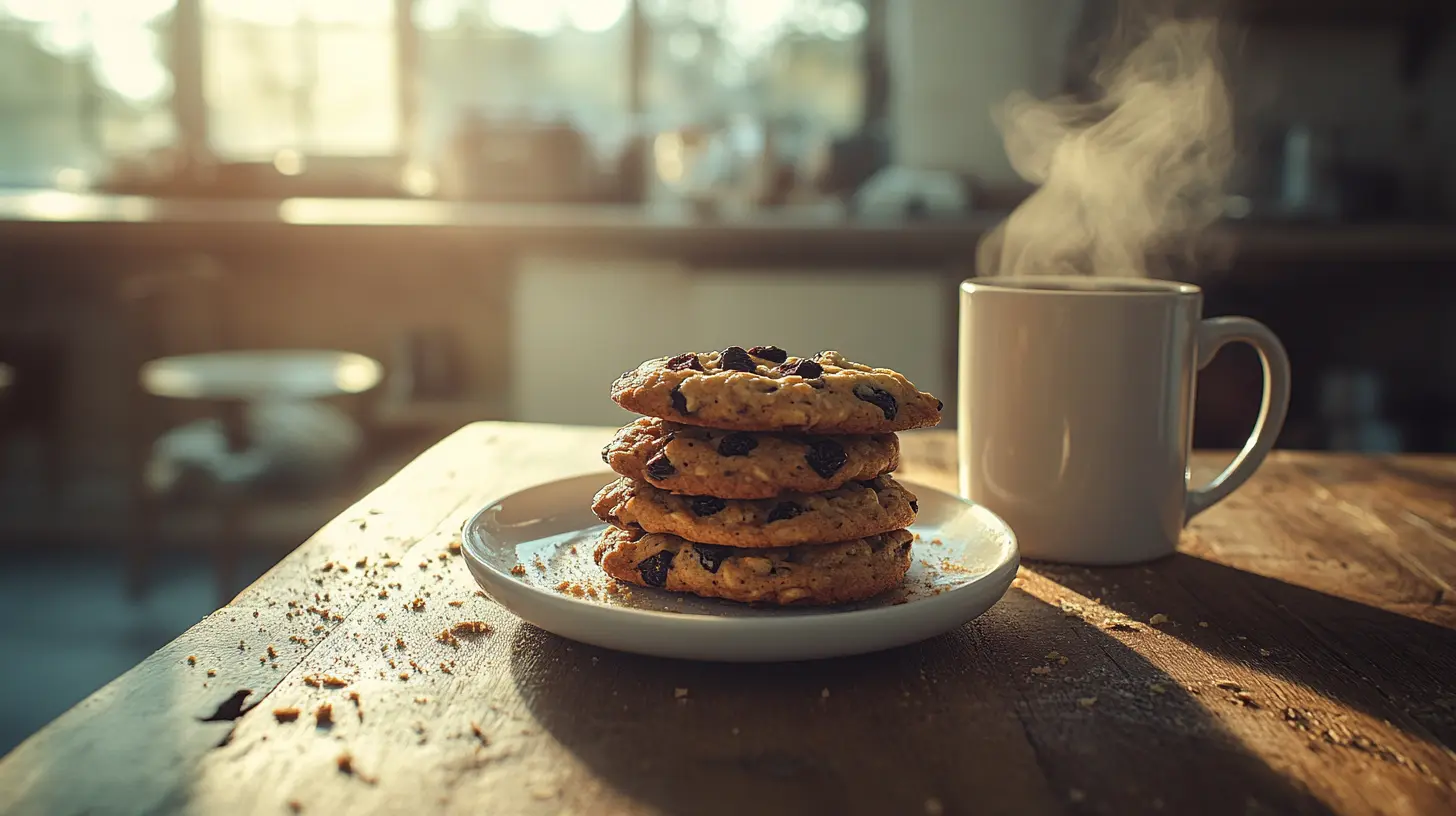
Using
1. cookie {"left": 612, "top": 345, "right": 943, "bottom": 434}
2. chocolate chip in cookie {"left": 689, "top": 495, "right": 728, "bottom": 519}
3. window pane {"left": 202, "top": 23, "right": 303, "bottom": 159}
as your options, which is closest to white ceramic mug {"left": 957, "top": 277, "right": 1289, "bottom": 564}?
cookie {"left": 612, "top": 345, "right": 943, "bottom": 434}

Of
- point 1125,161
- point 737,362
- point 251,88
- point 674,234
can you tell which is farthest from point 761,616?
point 251,88

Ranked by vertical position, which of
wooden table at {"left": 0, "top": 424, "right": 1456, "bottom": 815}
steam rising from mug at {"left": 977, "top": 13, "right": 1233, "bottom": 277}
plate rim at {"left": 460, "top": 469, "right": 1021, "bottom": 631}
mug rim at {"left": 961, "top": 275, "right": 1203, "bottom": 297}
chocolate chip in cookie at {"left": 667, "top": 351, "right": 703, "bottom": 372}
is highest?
steam rising from mug at {"left": 977, "top": 13, "right": 1233, "bottom": 277}

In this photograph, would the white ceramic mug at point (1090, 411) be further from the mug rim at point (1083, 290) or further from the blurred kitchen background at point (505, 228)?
the blurred kitchen background at point (505, 228)

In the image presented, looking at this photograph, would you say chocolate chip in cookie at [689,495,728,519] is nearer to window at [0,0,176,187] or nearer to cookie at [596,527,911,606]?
cookie at [596,527,911,606]

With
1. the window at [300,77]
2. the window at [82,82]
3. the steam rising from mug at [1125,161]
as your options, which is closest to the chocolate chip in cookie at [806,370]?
the steam rising from mug at [1125,161]

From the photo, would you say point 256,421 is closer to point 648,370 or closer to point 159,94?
point 159,94

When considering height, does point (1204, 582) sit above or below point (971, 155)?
below

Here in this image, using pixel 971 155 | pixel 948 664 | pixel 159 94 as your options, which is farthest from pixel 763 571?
pixel 159 94
